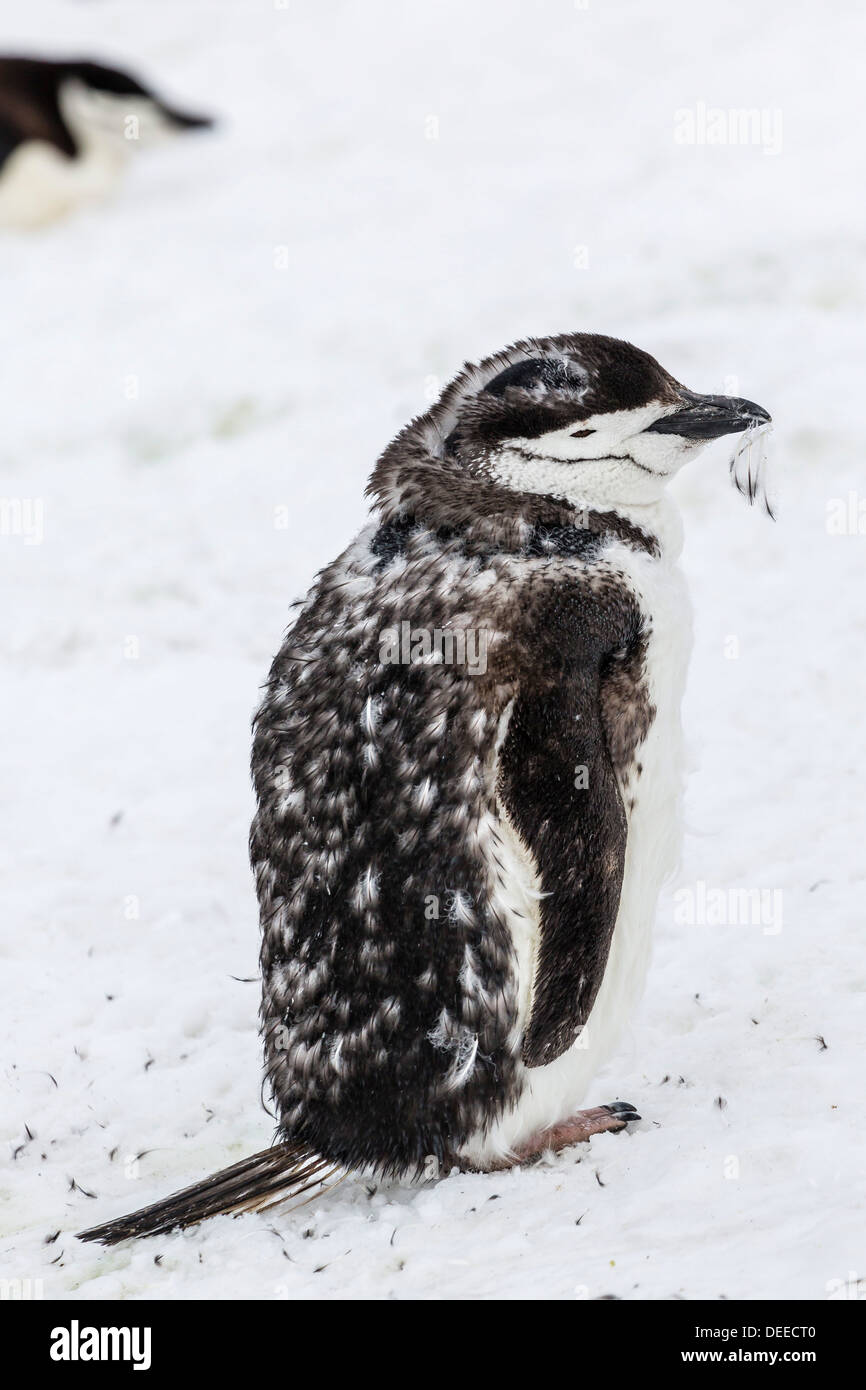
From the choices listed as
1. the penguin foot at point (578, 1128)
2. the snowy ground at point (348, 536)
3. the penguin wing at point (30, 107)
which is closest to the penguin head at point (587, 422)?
the snowy ground at point (348, 536)

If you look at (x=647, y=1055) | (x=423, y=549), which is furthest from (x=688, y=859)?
(x=423, y=549)

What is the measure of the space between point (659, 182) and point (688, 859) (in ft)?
23.0

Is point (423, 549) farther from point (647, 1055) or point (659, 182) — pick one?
point (659, 182)

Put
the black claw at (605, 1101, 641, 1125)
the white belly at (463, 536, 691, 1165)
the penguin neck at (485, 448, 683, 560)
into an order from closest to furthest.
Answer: the white belly at (463, 536, 691, 1165)
the penguin neck at (485, 448, 683, 560)
the black claw at (605, 1101, 641, 1125)

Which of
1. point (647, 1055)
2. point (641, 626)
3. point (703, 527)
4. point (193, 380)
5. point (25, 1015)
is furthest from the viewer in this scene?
point (193, 380)

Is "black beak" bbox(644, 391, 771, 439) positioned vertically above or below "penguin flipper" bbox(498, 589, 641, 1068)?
above

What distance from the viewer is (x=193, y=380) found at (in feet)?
32.6

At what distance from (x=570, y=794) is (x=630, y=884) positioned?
522 millimetres

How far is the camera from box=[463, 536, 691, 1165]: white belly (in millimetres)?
3510

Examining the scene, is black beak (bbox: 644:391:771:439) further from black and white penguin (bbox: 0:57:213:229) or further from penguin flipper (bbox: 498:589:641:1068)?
black and white penguin (bbox: 0:57:213:229)

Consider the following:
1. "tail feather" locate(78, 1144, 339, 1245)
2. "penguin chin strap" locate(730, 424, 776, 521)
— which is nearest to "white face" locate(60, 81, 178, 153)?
"penguin chin strap" locate(730, 424, 776, 521)

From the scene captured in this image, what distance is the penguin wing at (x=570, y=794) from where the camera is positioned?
340cm

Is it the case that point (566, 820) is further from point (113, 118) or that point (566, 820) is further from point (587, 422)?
point (113, 118)
